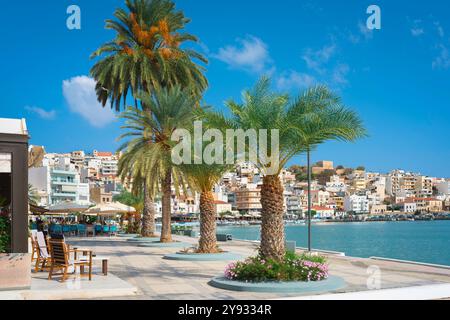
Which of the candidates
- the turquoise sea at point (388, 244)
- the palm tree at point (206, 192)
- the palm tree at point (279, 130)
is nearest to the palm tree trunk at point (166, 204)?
the palm tree at point (206, 192)

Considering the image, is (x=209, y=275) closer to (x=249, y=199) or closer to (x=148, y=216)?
(x=148, y=216)

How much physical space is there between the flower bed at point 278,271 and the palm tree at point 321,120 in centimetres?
286

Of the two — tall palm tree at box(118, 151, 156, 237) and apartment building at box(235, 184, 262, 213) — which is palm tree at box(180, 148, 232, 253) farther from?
apartment building at box(235, 184, 262, 213)

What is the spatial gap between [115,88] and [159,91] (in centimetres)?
575

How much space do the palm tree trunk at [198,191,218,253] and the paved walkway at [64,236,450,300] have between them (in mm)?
1712

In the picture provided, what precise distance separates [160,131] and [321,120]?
15.0m

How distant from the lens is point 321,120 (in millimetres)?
13383

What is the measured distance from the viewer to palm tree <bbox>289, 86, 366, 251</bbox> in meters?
13.3

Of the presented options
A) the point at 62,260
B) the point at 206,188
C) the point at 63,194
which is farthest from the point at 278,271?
the point at 63,194

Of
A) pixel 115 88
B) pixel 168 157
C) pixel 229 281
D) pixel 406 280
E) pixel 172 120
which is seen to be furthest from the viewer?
pixel 115 88

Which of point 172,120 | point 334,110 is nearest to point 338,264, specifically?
point 334,110

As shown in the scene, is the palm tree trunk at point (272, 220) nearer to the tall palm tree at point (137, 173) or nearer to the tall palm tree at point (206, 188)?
the tall palm tree at point (206, 188)

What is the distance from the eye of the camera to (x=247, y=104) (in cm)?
1398
